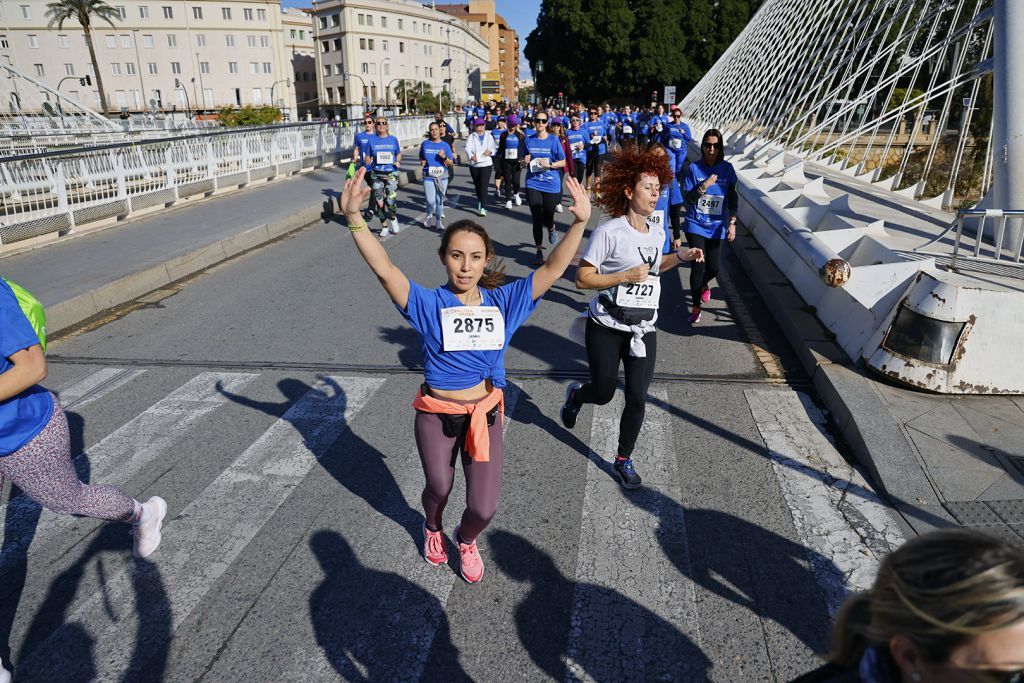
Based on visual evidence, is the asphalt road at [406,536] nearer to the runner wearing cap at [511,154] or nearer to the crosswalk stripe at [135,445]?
the crosswalk stripe at [135,445]

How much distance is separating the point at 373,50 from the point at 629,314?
112 m

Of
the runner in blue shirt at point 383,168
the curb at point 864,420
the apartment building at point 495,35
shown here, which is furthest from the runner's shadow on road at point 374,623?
the apartment building at point 495,35

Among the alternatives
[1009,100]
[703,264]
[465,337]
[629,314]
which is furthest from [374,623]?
[1009,100]

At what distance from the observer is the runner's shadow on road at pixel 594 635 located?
2795mm

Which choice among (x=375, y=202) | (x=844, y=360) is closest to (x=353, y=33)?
(x=375, y=202)

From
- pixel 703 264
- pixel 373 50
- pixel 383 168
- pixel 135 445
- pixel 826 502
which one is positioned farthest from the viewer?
pixel 373 50

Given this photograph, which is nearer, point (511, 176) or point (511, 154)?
point (511, 154)

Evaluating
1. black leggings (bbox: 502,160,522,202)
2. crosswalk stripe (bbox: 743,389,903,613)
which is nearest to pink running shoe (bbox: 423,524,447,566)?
crosswalk stripe (bbox: 743,389,903,613)

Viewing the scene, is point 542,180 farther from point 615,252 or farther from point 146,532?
point 146,532

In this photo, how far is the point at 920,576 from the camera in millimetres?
1256

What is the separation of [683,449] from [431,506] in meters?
2.01

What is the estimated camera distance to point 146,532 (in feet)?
11.6

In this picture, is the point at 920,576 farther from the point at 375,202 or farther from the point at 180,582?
the point at 375,202

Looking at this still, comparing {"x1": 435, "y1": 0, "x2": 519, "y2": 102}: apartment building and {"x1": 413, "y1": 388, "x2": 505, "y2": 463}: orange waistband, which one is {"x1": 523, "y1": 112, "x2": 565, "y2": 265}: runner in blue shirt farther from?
{"x1": 435, "y1": 0, "x2": 519, "y2": 102}: apartment building
